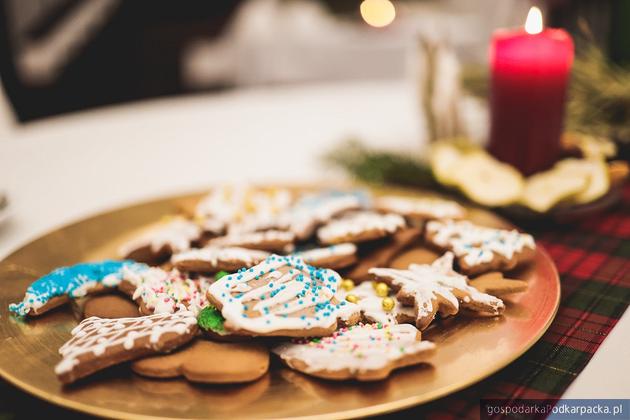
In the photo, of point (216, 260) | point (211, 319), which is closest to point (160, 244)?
point (216, 260)

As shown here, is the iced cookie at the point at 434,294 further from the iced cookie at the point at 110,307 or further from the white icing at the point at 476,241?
the iced cookie at the point at 110,307

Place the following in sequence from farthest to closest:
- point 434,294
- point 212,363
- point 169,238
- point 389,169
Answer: point 389,169
point 169,238
point 434,294
point 212,363

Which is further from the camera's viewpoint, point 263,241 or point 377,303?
point 263,241

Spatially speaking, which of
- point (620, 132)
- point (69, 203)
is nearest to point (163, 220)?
point (69, 203)

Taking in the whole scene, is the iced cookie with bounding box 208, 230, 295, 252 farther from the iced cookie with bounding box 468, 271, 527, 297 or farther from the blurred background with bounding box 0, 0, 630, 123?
the blurred background with bounding box 0, 0, 630, 123

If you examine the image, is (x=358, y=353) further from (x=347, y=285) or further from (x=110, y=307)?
(x=110, y=307)

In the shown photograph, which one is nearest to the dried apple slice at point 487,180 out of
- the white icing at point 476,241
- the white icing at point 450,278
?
the white icing at point 476,241
